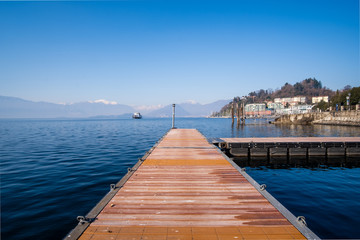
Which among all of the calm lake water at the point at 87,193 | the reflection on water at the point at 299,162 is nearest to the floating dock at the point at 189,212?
the calm lake water at the point at 87,193

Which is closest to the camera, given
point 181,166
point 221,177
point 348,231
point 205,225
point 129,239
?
point 129,239

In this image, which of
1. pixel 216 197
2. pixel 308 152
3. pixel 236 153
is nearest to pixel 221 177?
pixel 216 197

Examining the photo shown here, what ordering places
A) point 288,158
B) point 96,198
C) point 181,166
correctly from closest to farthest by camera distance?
point 96,198, point 181,166, point 288,158

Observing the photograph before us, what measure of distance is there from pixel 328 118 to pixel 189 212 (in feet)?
283

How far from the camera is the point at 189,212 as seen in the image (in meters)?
4.97

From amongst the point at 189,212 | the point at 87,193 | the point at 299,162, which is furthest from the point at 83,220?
the point at 299,162

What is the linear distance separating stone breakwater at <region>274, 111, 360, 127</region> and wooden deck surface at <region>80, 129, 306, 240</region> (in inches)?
2780

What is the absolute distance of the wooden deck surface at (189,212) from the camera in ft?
13.4

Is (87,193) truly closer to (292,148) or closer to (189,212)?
(189,212)

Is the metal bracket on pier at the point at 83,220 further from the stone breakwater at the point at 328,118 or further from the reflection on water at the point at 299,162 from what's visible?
the stone breakwater at the point at 328,118

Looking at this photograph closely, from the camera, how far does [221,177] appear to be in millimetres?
7762

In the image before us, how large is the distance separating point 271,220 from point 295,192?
21.0 ft

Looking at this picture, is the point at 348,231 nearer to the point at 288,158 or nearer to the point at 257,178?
the point at 257,178

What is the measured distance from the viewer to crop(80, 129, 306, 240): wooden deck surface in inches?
161
